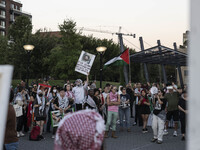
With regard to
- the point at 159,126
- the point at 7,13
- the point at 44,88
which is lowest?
the point at 159,126

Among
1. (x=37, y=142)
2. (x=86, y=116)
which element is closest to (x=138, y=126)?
(x=37, y=142)

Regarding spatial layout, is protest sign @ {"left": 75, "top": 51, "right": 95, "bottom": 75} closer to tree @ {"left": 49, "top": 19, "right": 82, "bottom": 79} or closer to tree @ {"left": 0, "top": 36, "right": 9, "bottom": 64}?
tree @ {"left": 49, "top": 19, "right": 82, "bottom": 79}

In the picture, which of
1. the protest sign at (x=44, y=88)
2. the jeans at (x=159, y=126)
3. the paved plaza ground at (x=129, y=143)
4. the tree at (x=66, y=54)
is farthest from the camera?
the tree at (x=66, y=54)

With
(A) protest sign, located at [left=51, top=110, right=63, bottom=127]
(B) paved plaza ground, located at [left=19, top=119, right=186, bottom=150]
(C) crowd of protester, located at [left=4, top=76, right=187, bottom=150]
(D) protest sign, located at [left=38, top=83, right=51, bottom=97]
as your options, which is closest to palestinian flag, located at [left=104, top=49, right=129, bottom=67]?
(C) crowd of protester, located at [left=4, top=76, right=187, bottom=150]

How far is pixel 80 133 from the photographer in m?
1.85

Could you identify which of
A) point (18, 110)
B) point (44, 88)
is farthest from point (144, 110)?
point (18, 110)

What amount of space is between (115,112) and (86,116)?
30.2ft

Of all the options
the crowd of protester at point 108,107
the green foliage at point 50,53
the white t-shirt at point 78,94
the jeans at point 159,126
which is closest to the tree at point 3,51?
the green foliage at point 50,53

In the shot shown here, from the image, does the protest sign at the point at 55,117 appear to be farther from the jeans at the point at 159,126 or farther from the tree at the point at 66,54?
the tree at the point at 66,54

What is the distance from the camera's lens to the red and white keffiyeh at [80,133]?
1.86m

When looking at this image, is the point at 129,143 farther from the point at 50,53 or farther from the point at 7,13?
the point at 7,13

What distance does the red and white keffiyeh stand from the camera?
186 centimetres

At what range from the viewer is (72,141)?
1881mm

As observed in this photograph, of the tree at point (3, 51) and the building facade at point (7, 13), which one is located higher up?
the building facade at point (7, 13)
